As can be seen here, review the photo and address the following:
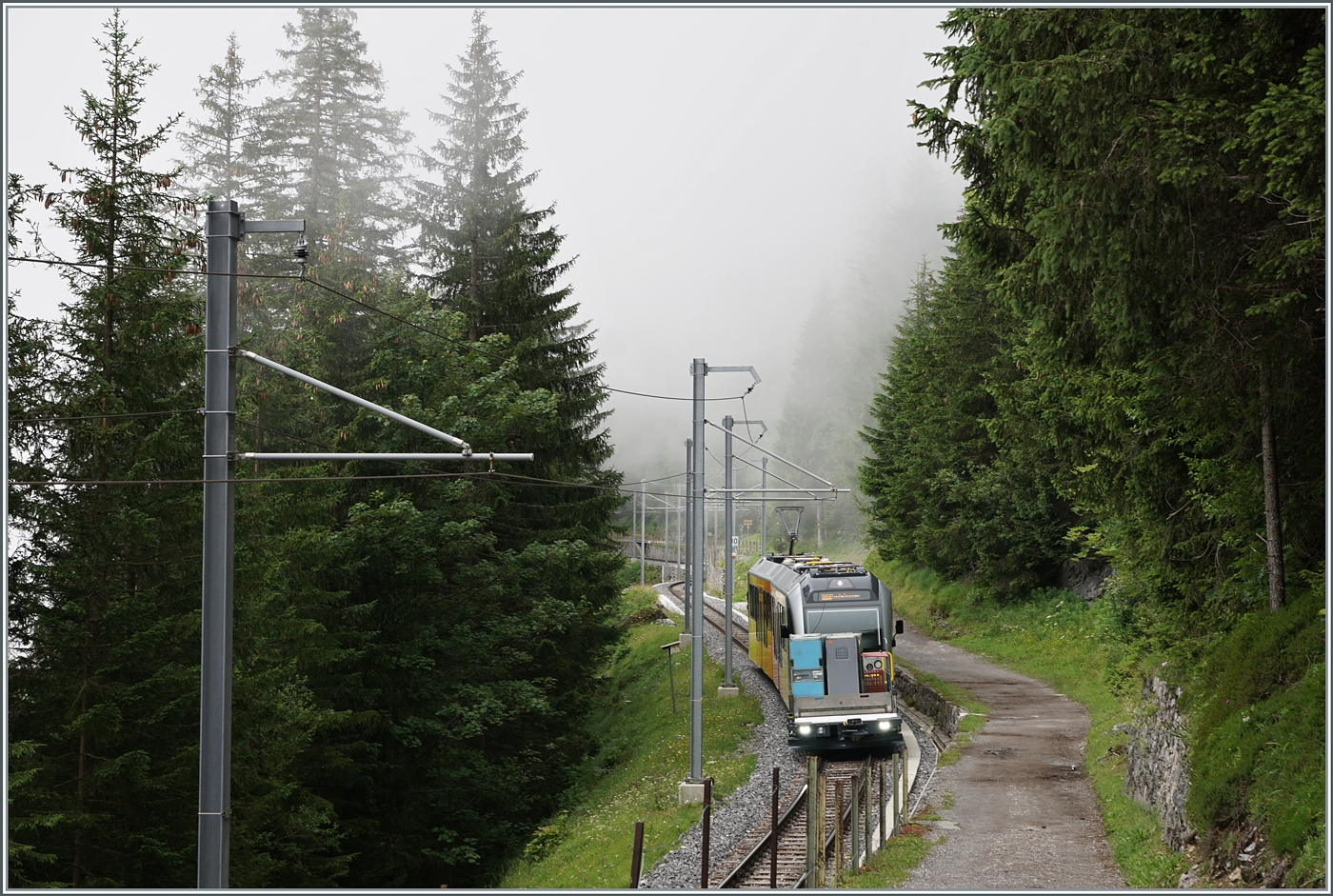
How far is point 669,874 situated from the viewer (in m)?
14.9

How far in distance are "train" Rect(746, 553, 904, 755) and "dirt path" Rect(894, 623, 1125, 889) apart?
80.1 inches

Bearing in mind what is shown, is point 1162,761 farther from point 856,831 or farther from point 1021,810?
point 856,831

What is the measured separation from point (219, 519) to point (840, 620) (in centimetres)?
1552

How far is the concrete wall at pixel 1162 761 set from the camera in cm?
1301

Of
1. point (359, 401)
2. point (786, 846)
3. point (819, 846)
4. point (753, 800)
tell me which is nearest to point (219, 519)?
point (359, 401)

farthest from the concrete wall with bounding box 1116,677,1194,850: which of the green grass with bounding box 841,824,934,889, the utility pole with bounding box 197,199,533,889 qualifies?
the utility pole with bounding box 197,199,533,889

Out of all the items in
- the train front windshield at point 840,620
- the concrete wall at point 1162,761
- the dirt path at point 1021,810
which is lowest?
the dirt path at point 1021,810

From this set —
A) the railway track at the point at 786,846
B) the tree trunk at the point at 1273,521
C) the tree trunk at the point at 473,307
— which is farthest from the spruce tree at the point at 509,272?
the tree trunk at the point at 1273,521

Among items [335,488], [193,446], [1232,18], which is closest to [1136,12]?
[1232,18]

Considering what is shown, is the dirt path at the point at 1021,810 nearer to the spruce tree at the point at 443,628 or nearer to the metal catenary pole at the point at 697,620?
the metal catenary pole at the point at 697,620

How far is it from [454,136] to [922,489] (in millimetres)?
25154

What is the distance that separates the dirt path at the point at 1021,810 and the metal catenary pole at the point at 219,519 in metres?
8.26

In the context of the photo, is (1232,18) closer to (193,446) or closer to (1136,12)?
(1136,12)

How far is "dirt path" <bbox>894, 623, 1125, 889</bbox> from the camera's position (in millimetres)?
13398
